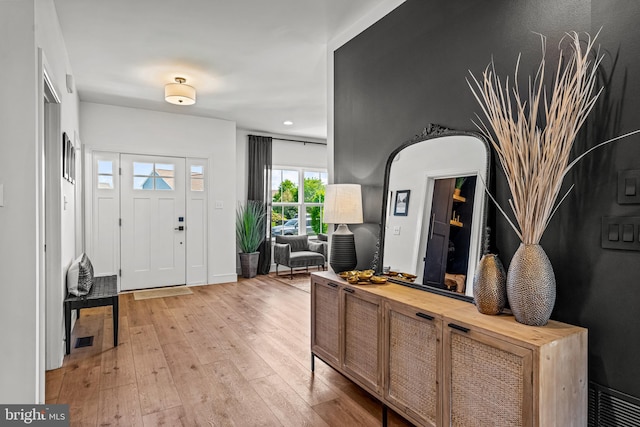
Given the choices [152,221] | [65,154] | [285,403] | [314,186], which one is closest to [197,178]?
[152,221]

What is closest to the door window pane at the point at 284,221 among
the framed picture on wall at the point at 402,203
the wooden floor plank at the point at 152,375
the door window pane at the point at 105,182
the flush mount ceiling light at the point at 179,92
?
the door window pane at the point at 105,182

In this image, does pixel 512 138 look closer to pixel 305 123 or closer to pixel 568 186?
pixel 568 186

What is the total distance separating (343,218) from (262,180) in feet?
14.3

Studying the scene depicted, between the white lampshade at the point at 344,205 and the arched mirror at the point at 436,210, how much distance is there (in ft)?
0.73

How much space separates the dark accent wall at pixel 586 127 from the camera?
1479 mm

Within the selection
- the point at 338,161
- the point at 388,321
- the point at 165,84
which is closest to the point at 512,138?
the point at 388,321

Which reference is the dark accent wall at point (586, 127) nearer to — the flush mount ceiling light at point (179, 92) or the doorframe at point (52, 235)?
the flush mount ceiling light at point (179, 92)

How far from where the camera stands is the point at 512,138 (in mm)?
1643

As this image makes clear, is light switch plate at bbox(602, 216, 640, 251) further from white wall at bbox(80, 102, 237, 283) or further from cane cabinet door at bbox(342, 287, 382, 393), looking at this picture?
white wall at bbox(80, 102, 237, 283)

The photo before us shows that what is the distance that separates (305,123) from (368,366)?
15.6 ft

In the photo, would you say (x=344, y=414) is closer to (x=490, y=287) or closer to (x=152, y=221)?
(x=490, y=287)

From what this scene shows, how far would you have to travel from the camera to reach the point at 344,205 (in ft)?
8.93

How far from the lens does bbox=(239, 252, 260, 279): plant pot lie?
6.41m

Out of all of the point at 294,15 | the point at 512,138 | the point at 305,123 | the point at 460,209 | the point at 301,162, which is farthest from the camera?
the point at 301,162
